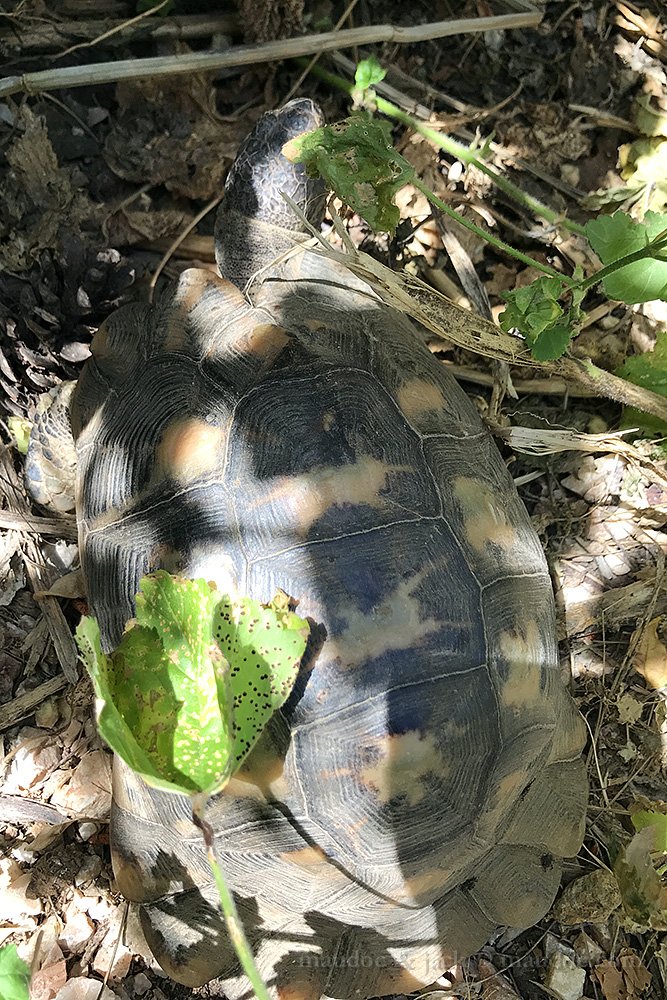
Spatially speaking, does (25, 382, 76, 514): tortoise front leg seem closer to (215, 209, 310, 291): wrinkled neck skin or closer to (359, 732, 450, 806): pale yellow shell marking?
(215, 209, 310, 291): wrinkled neck skin

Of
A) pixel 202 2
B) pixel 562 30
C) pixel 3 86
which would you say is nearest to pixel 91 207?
pixel 3 86

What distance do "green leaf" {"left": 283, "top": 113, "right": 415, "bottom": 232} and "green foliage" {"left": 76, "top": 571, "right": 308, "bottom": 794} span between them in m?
1.13

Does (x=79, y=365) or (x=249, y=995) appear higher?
(x=79, y=365)

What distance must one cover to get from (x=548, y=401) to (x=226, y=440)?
5.02 feet

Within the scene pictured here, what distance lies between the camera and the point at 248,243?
2.78m

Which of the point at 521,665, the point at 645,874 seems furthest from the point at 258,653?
the point at 645,874

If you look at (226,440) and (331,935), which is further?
(331,935)

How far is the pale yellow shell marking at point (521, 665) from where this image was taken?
2.08m

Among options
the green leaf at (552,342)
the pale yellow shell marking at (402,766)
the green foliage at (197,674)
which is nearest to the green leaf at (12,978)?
the green foliage at (197,674)

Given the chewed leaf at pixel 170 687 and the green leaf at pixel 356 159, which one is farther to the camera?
the green leaf at pixel 356 159

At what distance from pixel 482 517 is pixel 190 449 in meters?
0.80

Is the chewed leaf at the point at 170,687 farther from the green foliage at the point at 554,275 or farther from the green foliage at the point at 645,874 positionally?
the green foliage at the point at 645,874

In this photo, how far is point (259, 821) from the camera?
2.00 m

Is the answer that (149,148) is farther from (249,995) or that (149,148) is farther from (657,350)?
(249,995)
